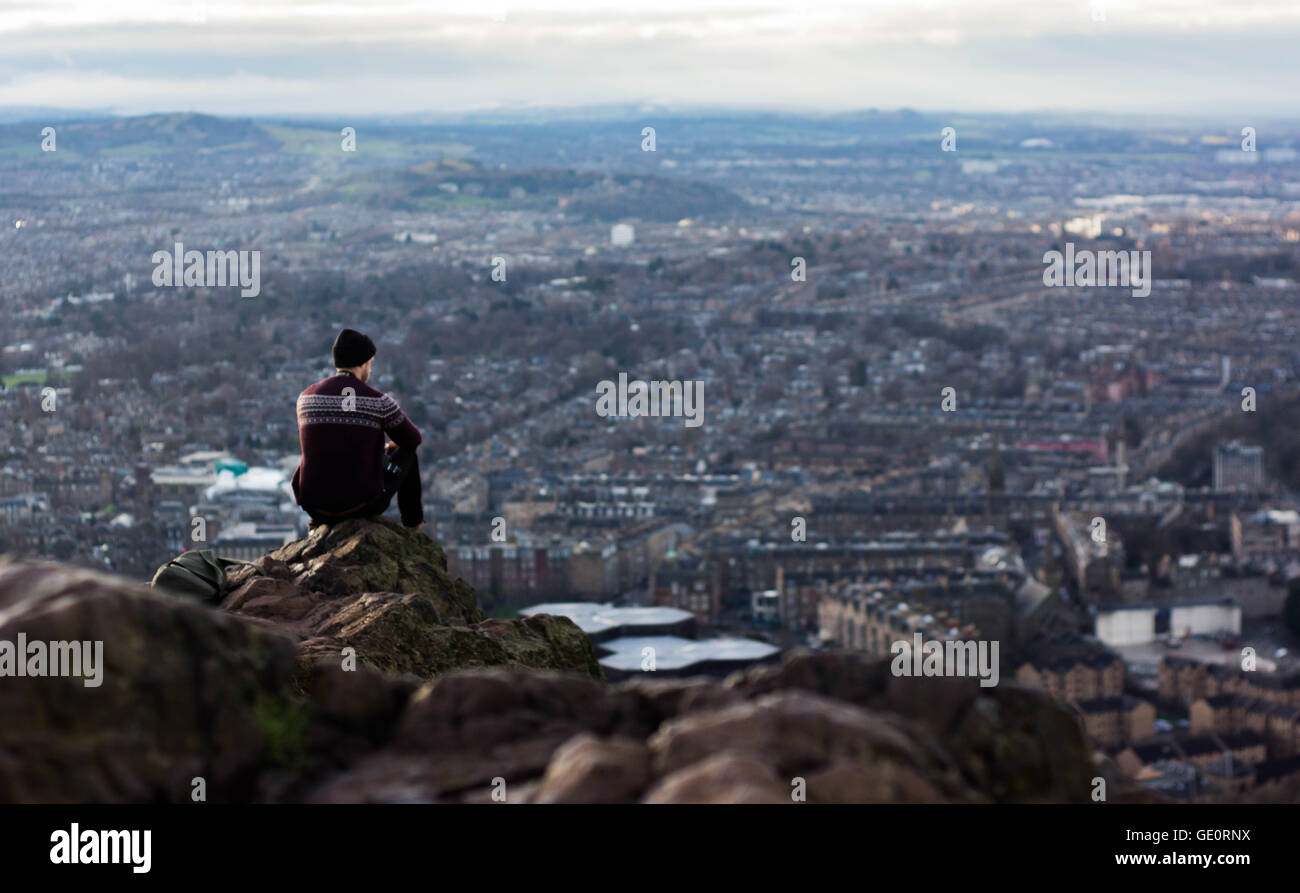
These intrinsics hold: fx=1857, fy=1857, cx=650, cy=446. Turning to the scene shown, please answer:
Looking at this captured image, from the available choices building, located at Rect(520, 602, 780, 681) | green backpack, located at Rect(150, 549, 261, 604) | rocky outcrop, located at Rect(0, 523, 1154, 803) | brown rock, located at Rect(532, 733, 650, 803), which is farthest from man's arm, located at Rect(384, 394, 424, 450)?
building, located at Rect(520, 602, 780, 681)

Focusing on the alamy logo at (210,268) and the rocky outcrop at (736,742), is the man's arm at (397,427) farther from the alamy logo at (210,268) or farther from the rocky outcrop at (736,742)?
the alamy logo at (210,268)

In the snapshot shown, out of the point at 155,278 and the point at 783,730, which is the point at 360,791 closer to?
the point at 783,730

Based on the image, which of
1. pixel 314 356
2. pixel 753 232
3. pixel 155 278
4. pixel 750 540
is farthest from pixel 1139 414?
pixel 753 232

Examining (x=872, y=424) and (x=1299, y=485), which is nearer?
(x=1299, y=485)

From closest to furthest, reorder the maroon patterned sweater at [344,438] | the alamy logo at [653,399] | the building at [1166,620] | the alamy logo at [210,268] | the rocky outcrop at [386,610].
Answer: the rocky outcrop at [386,610] → the maroon patterned sweater at [344,438] → the building at [1166,620] → the alamy logo at [653,399] → the alamy logo at [210,268]

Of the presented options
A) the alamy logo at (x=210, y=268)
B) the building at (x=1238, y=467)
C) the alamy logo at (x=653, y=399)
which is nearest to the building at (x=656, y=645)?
the building at (x=1238, y=467)
